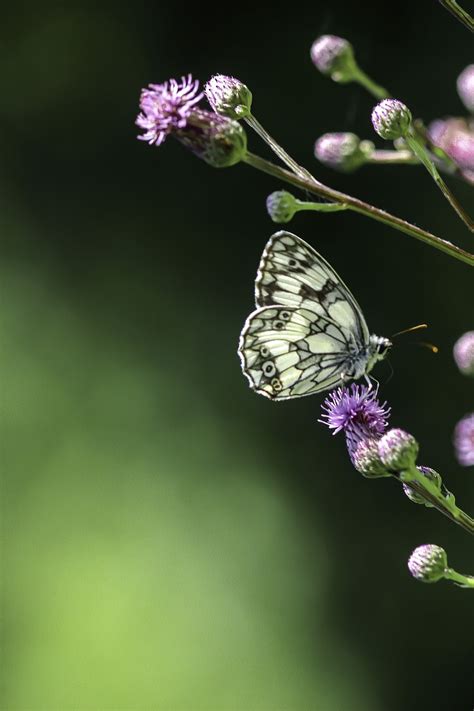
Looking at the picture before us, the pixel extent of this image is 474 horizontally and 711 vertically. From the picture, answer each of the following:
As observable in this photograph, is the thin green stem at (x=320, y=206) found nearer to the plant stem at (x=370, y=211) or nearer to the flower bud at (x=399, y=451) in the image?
the plant stem at (x=370, y=211)

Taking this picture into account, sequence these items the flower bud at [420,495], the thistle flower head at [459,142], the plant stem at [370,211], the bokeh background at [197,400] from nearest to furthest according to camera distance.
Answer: the plant stem at [370,211] < the flower bud at [420,495] < the thistle flower head at [459,142] < the bokeh background at [197,400]

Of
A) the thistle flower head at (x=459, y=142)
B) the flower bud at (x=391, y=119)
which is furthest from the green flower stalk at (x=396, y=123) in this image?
the thistle flower head at (x=459, y=142)

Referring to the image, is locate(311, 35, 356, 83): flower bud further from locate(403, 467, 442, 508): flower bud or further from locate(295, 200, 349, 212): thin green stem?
locate(403, 467, 442, 508): flower bud

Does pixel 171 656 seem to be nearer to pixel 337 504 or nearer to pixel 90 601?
pixel 90 601

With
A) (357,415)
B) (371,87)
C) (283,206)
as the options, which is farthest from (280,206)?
(371,87)

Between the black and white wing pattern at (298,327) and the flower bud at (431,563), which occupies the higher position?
the black and white wing pattern at (298,327)

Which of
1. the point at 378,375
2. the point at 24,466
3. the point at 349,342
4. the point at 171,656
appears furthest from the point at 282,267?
the point at 24,466

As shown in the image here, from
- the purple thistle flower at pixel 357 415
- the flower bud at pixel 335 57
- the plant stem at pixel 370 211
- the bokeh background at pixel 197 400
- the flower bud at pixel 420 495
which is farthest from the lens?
the bokeh background at pixel 197 400
